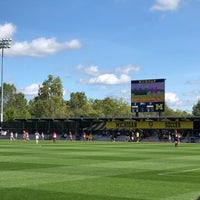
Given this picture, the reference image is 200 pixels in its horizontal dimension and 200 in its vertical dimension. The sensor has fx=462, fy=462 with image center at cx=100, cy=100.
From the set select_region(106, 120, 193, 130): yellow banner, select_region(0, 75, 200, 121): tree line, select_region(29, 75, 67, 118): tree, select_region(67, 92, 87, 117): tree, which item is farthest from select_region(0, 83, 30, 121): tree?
select_region(106, 120, 193, 130): yellow banner

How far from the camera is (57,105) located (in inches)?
5679

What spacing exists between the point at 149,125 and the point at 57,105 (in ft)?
208

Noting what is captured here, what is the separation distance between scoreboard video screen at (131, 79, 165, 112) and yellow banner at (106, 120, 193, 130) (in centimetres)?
963

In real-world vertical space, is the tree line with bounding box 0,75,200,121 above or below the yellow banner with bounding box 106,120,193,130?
above

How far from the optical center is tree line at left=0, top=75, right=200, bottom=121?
141 m

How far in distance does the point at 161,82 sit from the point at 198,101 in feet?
311

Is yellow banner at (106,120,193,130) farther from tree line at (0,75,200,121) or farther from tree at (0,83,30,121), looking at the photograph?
tree at (0,83,30,121)

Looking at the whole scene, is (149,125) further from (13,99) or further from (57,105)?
(13,99)

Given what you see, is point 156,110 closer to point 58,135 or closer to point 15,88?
point 58,135

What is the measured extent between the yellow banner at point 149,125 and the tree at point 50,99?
54.0 metres

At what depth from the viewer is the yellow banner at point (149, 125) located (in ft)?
269

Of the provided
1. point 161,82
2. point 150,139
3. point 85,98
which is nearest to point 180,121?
point 150,139

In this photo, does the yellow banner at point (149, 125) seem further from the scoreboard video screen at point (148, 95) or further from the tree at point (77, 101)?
the tree at point (77, 101)

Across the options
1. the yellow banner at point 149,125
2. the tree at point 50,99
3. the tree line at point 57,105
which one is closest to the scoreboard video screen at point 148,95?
the yellow banner at point 149,125
